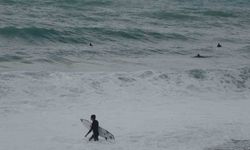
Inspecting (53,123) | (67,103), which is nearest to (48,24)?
(67,103)

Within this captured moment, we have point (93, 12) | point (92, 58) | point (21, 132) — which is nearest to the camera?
point (21, 132)

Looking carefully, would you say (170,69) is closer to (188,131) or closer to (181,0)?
(188,131)

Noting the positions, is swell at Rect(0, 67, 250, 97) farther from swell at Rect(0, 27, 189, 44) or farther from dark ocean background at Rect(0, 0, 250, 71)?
swell at Rect(0, 27, 189, 44)

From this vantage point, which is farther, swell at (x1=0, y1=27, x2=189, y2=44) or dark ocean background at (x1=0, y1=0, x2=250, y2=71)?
swell at (x1=0, y1=27, x2=189, y2=44)

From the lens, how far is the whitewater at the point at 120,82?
1345 centimetres

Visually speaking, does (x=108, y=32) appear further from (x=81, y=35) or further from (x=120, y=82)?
(x=120, y=82)

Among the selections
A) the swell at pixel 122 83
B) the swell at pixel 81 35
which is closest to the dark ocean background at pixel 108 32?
the swell at pixel 81 35

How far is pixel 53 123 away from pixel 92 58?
9.85 metres

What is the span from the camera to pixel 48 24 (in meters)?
32.8

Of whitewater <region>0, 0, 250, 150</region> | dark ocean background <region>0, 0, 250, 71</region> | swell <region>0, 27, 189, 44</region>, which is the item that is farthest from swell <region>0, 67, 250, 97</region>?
swell <region>0, 27, 189, 44</region>

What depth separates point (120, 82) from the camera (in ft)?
63.7

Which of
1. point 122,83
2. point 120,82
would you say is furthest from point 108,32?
point 122,83

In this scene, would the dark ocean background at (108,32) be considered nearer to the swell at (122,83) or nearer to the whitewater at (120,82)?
the whitewater at (120,82)

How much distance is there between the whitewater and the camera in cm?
1345
